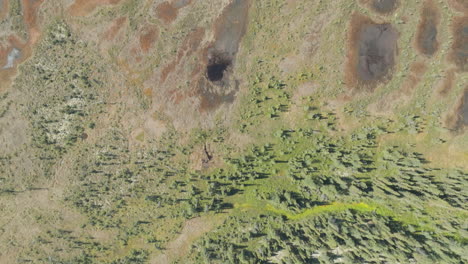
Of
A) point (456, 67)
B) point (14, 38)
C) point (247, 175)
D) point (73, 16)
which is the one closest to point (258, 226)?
point (247, 175)

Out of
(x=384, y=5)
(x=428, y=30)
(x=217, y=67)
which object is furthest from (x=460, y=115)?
(x=217, y=67)

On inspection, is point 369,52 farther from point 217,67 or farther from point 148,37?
point 148,37

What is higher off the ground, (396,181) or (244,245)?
(396,181)

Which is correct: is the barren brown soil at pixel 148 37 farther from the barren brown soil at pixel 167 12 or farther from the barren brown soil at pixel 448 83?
the barren brown soil at pixel 448 83

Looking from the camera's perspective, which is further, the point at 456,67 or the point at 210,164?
the point at 210,164

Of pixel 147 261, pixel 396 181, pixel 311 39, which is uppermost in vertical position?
pixel 311 39

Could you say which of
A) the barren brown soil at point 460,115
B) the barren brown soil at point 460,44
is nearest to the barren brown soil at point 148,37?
the barren brown soil at point 460,44

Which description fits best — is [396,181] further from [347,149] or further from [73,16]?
[73,16]
